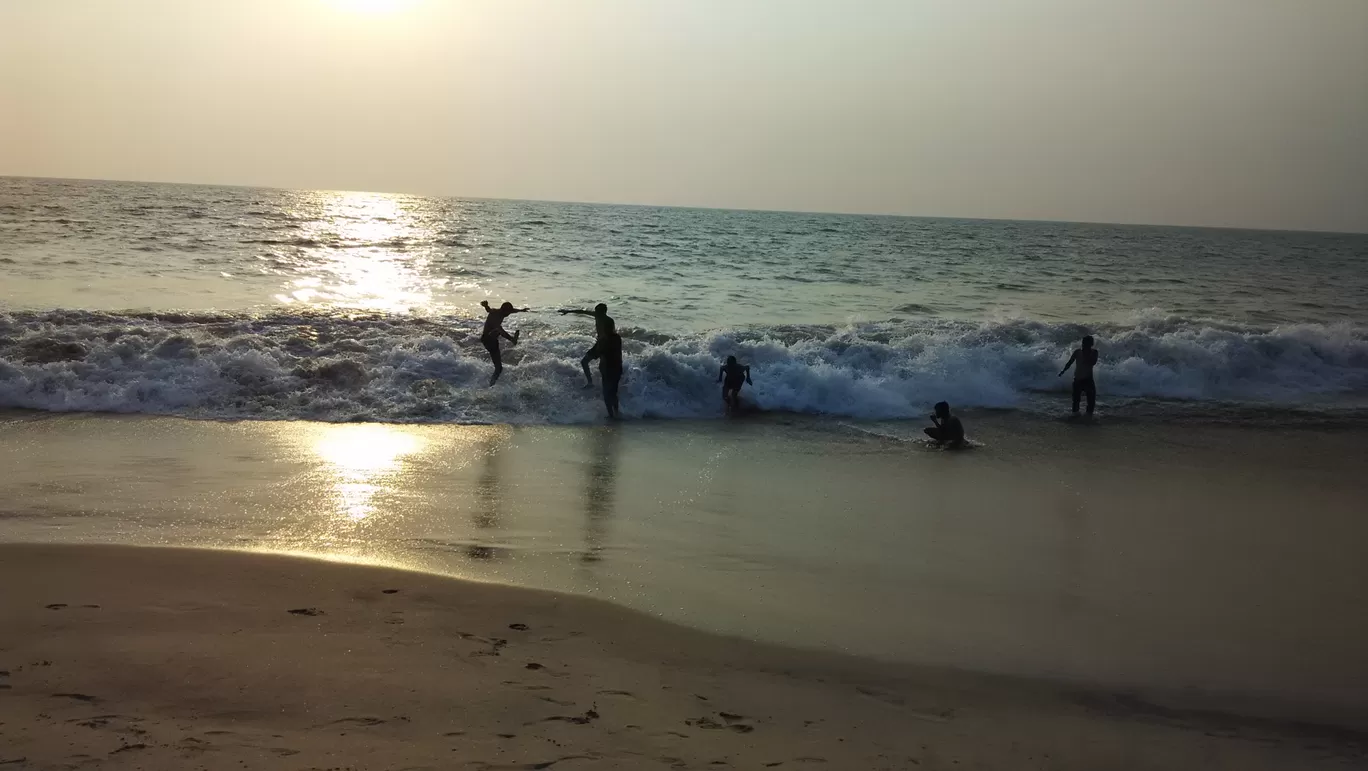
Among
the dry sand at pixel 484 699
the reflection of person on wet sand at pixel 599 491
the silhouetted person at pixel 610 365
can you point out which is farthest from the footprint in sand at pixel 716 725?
the silhouetted person at pixel 610 365

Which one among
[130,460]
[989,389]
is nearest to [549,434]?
[130,460]

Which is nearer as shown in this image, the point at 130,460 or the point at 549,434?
the point at 130,460

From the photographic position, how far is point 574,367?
1574 cm

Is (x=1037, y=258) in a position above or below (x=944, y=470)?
above

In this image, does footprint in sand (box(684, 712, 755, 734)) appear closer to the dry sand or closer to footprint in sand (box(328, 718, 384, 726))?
the dry sand

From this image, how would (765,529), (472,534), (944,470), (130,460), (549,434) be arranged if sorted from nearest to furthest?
(472,534)
(765,529)
(130,460)
(944,470)
(549,434)

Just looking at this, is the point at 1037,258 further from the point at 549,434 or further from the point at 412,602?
the point at 412,602

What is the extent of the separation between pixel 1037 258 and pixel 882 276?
15162 mm

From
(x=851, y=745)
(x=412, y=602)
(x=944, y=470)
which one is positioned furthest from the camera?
(x=944, y=470)

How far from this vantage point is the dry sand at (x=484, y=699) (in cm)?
436

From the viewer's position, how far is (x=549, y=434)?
12859 millimetres

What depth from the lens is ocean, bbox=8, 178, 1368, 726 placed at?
6.61m

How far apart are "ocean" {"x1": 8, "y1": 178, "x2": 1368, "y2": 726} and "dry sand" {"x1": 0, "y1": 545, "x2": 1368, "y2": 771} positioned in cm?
44

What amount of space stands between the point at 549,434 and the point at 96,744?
28.6ft
